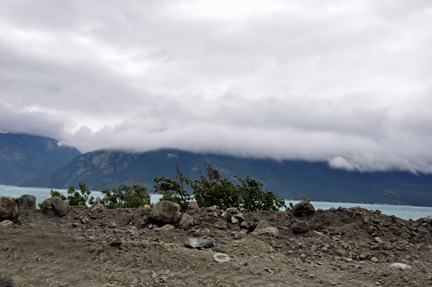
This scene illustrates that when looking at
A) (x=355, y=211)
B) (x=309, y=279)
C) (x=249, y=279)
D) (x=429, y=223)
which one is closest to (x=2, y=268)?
(x=249, y=279)

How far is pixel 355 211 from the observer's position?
11.8 metres

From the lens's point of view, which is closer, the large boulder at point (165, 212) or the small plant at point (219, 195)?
the large boulder at point (165, 212)

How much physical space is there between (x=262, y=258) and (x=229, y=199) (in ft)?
35.3

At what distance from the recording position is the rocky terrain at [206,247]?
6879 mm

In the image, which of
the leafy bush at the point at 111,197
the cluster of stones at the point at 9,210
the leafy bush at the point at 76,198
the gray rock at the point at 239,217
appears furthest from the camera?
the leafy bush at the point at 111,197

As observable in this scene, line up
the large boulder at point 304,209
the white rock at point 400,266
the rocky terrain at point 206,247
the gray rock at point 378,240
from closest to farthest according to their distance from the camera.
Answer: the rocky terrain at point 206,247, the white rock at point 400,266, the gray rock at point 378,240, the large boulder at point 304,209

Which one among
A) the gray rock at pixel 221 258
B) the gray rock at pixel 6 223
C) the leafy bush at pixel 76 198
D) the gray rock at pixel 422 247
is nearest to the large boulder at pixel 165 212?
the gray rock at pixel 221 258

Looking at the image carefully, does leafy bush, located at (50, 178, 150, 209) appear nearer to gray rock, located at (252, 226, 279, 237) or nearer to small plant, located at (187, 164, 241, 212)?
small plant, located at (187, 164, 241, 212)

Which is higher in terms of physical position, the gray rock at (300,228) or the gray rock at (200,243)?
the gray rock at (300,228)

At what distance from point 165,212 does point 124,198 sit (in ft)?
35.3

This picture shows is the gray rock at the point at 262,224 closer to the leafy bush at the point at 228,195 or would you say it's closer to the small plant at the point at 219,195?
the leafy bush at the point at 228,195

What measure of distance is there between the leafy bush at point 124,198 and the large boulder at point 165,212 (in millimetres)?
9150

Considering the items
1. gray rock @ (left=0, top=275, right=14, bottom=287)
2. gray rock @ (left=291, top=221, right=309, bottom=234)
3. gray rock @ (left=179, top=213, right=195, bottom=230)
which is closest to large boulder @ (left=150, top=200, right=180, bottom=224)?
gray rock @ (left=179, top=213, right=195, bottom=230)

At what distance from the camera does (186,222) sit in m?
11.1
